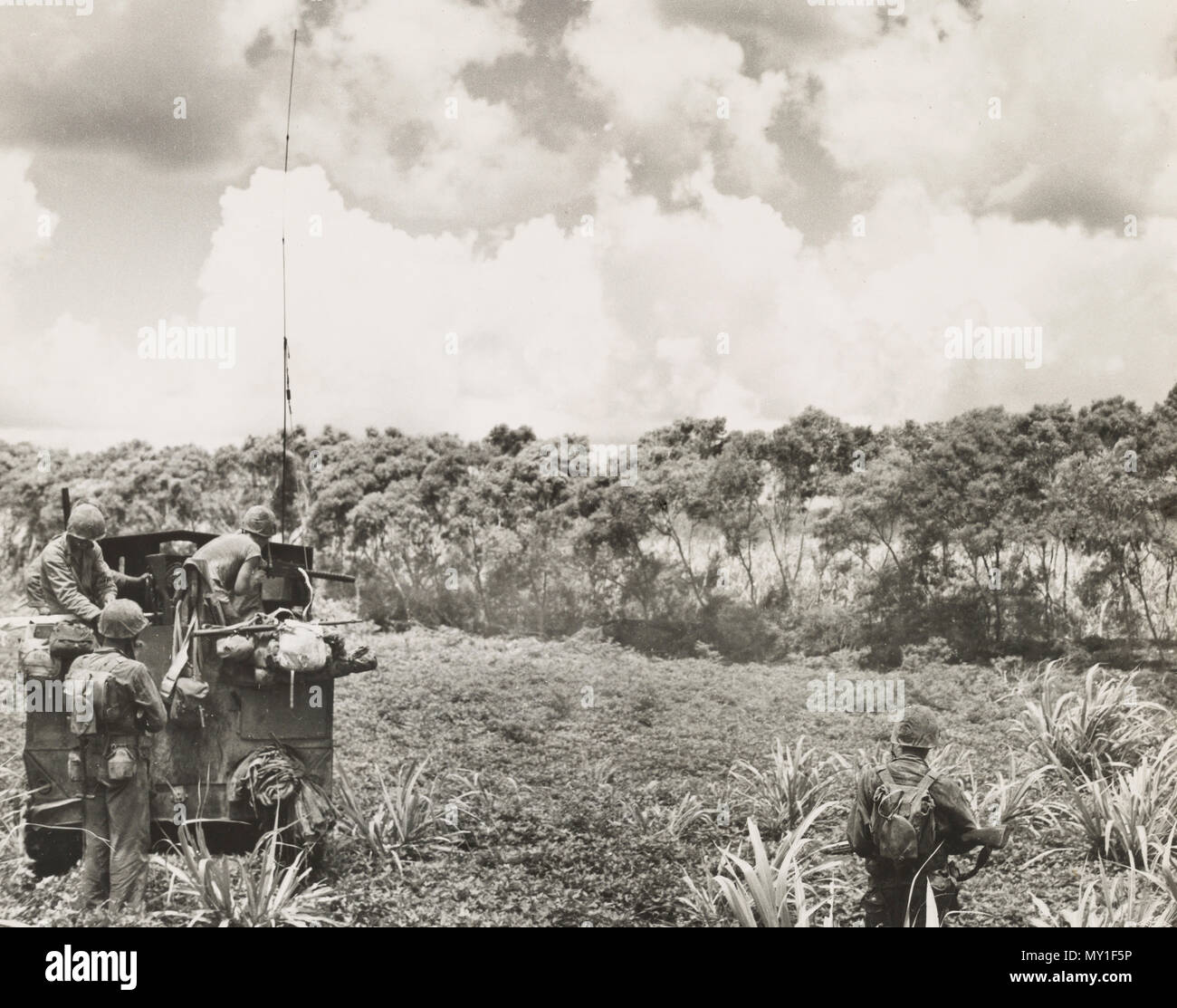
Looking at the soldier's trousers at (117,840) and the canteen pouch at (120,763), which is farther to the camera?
the soldier's trousers at (117,840)

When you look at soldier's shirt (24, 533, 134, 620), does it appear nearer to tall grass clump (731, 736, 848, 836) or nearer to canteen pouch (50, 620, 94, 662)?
canteen pouch (50, 620, 94, 662)

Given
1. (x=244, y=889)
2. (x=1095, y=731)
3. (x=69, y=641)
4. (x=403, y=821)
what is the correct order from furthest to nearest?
(x=1095, y=731)
(x=403, y=821)
(x=69, y=641)
(x=244, y=889)

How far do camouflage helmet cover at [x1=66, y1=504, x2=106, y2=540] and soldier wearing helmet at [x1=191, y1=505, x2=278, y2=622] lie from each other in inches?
21.3

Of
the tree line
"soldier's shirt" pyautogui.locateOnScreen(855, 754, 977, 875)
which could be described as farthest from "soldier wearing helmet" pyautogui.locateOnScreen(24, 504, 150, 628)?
"soldier's shirt" pyautogui.locateOnScreen(855, 754, 977, 875)

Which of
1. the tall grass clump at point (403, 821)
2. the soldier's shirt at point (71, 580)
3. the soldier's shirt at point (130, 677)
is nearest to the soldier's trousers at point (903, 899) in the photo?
the tall grass clump at point (403, 821)

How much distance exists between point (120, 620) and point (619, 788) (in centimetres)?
305

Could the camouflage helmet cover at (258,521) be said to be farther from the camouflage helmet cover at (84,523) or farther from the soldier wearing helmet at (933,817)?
the soldier wearing helmet at (933,817)

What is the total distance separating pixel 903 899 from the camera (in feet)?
15.3

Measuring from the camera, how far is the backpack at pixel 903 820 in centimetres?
438

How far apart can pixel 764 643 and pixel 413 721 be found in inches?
105

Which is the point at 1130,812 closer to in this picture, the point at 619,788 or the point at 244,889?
the point at 619,788

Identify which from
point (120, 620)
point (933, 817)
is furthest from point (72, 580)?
point (933, 817)
